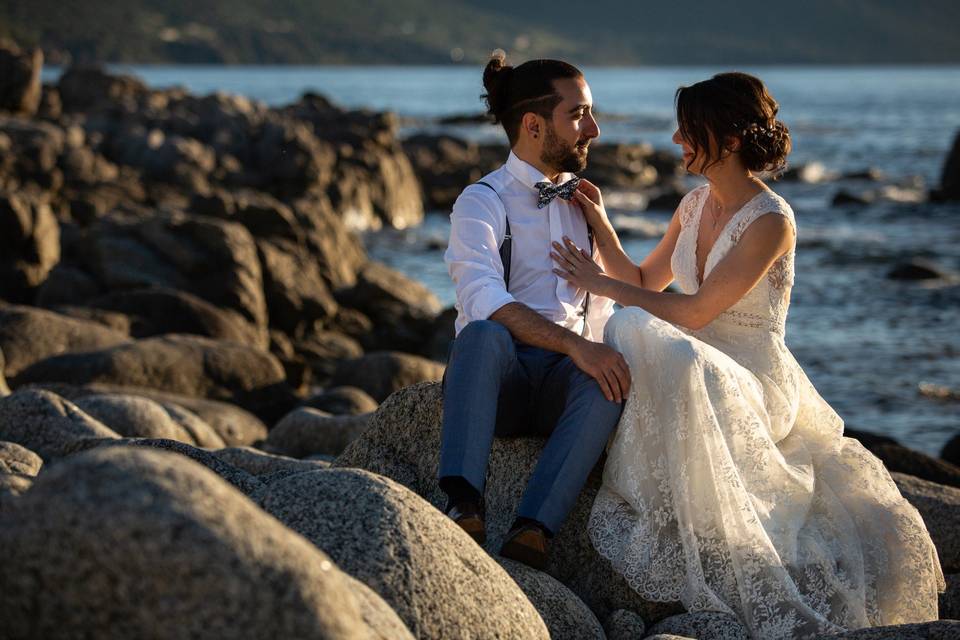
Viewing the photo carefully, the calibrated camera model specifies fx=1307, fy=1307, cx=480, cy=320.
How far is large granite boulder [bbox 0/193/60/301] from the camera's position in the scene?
16438 mm

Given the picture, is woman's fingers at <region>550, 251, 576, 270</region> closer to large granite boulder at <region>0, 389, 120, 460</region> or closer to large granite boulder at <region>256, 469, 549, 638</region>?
large granite boulder at <region>256, 469, 549, 638</region>

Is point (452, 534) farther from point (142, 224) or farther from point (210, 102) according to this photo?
point (210, 102)

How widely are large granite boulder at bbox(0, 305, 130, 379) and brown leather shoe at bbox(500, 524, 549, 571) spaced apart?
7.45 meters

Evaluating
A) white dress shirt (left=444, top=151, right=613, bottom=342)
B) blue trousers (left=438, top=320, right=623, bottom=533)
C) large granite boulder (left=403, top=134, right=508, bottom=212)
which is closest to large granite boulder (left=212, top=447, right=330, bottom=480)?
white dress shirt (left=444, top=151, right=613, bottom=342)

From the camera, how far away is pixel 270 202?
19.8 meters

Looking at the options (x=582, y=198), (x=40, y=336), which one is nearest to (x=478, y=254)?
(x=582, y=198)

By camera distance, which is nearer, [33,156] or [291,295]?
[291,295]

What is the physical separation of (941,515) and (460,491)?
9.62 feet

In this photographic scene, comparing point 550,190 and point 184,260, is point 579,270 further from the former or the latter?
point 184,260

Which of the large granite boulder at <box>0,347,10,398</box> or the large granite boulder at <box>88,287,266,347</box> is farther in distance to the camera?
the large granite boulder at <box>88,287,266,347</box>

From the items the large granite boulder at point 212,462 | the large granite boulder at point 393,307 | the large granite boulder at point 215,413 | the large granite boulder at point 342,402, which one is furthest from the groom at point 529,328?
the large granite boulder at point 393,307

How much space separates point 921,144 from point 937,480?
51.8 meters

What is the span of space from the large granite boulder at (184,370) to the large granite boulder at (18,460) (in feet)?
16.8

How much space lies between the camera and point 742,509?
198 inches
